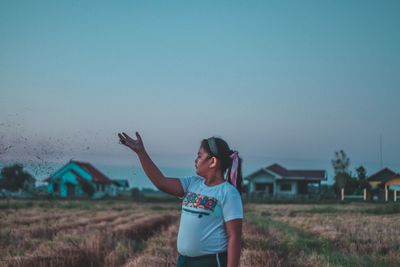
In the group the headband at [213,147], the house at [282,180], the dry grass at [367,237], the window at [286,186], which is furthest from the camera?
the window at [286,186]

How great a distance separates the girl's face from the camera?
171 inches

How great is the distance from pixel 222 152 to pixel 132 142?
2.30ft

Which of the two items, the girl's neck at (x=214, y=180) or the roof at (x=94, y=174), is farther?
the roof at (x=94, y=174)

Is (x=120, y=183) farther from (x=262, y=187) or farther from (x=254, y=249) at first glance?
(x=254, y=249)

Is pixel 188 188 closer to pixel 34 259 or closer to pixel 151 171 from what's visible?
pixel 151 171

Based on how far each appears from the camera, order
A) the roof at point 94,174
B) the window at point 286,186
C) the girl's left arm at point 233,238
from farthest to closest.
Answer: the roof at point 94,174 < the window at point 286,186 < the girl's left arm at point 233,238

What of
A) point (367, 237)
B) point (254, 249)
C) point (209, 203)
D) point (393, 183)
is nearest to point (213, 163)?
point (209, 203)

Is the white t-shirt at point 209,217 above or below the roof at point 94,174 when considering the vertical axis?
below

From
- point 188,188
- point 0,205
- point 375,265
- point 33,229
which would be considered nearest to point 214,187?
point 188,188

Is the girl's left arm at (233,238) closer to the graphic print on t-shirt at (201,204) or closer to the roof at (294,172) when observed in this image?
the graphic print on t-shirt at (201,204)

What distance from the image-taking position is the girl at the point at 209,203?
4.12 metres

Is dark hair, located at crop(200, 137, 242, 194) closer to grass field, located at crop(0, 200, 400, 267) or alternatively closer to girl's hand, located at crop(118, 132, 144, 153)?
girl's hand, located at crop(118, 132, 144, 153)

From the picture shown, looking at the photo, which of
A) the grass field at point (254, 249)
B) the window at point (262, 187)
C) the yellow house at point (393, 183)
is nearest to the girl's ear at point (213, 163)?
the grass field at point (254, 249)

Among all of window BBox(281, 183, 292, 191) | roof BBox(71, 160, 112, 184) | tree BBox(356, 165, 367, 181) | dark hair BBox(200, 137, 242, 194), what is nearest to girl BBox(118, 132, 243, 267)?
dark hair BBox(200, 137, 242, 194)
